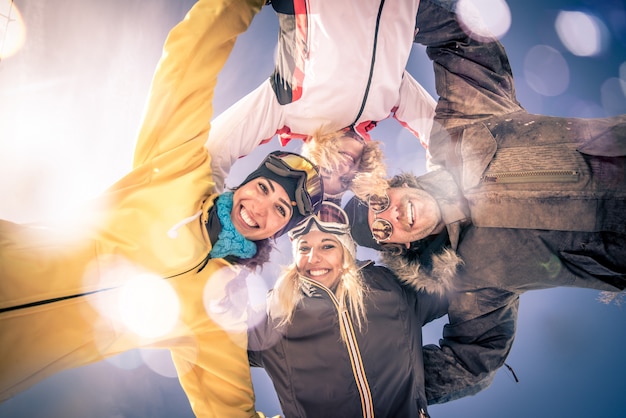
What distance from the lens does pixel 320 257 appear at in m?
2.05

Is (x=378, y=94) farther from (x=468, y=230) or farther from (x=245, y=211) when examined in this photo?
(x=245, y=211)

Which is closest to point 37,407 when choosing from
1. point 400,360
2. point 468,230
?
point 400,360

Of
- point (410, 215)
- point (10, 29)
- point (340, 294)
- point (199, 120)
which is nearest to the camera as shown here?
point (199, 120)

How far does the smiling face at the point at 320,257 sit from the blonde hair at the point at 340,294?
0.04 metres

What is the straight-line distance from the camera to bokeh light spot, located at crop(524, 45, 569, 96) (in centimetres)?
272

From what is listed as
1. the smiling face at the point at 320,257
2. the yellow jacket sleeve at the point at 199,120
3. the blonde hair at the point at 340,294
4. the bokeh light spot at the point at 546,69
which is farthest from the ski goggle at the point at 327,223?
the bokeh light spot at the point at 546,69

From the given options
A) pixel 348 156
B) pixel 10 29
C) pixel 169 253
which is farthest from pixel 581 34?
pixel 10 29

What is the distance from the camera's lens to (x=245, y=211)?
181 cm

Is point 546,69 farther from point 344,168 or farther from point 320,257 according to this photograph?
point 320,257

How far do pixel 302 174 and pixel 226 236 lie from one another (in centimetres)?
63

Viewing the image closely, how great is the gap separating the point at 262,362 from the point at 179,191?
118 centimetres

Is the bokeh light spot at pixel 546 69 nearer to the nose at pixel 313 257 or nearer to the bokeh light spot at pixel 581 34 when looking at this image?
the bokeh light spot at pixel 581 34

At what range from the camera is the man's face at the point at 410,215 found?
176 cm

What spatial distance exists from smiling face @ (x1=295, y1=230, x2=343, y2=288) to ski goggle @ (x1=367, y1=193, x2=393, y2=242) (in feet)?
1.01
